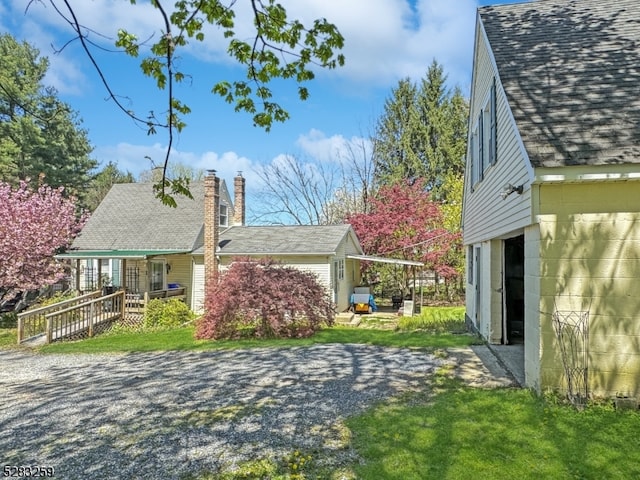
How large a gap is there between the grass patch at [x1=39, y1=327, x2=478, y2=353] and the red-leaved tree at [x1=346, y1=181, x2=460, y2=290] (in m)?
10.2

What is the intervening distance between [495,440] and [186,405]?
399 centimetres

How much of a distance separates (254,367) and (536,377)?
494 cm

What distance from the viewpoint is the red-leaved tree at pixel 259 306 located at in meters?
12.1

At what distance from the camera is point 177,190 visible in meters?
4.27

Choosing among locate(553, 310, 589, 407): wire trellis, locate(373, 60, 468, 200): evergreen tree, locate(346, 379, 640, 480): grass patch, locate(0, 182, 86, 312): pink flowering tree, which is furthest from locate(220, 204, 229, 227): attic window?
locate(553, 310, 589, 407): wire trellis

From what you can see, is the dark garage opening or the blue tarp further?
the blue tarp

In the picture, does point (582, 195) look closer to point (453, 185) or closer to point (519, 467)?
point (519, 467)

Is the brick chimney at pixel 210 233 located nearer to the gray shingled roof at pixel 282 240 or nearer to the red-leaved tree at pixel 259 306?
the gray shingled roof at pixel 282 240

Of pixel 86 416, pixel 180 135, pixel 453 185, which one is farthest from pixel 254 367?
pixel 453 185

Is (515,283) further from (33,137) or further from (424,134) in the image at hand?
(33,137)

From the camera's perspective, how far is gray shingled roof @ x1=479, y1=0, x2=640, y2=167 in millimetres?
5242

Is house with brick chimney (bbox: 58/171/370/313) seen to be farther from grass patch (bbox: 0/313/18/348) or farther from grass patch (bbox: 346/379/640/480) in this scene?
grass patch (bbox: 346/379/640/480)

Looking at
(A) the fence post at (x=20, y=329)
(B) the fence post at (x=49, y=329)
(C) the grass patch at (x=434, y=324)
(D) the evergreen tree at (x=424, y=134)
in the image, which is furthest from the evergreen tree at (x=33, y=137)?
(D) the evergreen tree at (x=424, y=134)

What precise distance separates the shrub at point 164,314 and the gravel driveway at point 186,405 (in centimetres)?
597
